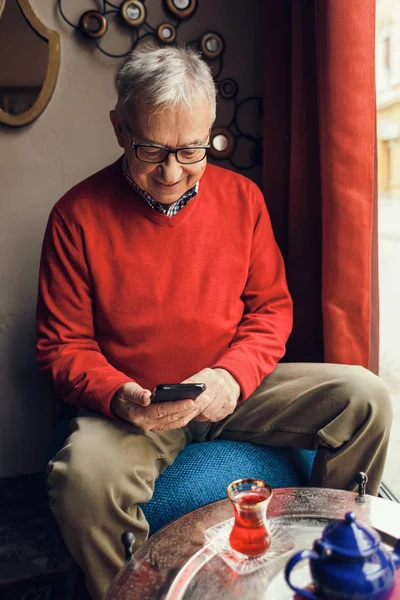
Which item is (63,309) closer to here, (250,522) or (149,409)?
(149,409)

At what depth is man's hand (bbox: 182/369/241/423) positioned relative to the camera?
1381 mm

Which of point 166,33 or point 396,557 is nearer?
point 396,557

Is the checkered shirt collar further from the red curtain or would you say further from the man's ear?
the red curtain

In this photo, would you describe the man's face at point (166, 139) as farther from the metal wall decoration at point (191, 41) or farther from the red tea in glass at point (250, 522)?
the red tea in glass at point (250, 522)

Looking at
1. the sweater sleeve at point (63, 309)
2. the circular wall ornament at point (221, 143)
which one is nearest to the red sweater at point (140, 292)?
the sweater sleeve at point (63, 309)

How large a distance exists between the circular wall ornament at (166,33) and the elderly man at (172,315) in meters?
0.44

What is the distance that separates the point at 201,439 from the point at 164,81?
3.03 feet

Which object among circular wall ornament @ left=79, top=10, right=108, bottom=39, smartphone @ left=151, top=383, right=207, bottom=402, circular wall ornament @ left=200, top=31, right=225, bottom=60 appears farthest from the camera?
circular wall ornament @ left=200, top=31, right=225, bottom=60

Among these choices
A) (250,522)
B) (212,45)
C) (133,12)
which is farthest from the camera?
(212,45)

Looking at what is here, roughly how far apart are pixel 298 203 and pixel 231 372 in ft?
2.14

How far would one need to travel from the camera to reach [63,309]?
1.53m

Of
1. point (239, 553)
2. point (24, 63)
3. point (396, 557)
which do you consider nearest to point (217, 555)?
point (239, 553)

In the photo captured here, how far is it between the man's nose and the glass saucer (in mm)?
811

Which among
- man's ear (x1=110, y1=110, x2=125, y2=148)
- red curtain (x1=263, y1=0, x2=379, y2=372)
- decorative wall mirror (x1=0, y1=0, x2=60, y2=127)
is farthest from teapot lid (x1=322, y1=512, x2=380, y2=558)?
decorative wall mirror (x1=0, y1=0, x2=60, y2=127)
